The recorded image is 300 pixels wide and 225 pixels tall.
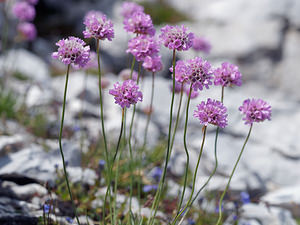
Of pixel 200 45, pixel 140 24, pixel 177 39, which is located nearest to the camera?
pixel 177 39

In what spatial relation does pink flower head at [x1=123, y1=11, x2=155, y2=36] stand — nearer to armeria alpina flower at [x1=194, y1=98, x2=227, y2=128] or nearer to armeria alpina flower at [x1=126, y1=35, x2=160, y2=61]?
armeria alpina flower at [x1=126, y1=35, x2=160, y2=61]

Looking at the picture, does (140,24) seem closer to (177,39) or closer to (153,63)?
(153,63)

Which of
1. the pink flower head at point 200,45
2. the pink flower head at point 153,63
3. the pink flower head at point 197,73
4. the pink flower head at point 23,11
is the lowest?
the pink flower head at point 197,73

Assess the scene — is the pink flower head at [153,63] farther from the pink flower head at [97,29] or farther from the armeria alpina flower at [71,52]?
the armeria alpina flower at [71,52]

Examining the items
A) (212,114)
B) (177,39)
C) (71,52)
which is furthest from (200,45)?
(71,52)

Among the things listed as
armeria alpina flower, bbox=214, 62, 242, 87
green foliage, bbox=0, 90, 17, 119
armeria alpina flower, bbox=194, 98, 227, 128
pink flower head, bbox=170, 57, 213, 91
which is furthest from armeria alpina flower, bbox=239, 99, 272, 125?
green foliage, bbox=0, 90, 17, 119

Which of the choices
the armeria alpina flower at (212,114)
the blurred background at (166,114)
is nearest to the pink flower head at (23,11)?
the blurred background at (166,114)
